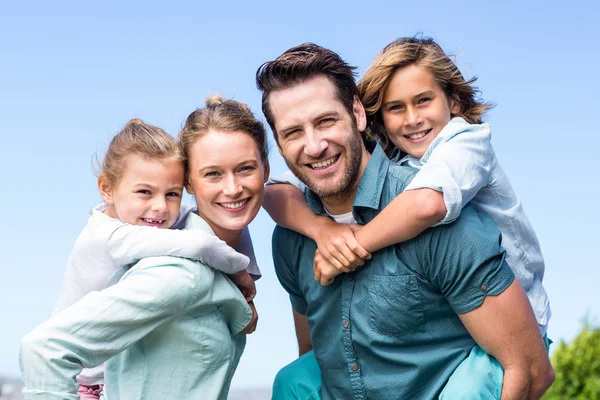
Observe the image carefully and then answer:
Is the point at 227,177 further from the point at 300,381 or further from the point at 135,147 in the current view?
the point at 300,381

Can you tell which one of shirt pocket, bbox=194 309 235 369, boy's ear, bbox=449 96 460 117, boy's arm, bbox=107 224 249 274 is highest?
boy's ear, bbox=449 96 460 117

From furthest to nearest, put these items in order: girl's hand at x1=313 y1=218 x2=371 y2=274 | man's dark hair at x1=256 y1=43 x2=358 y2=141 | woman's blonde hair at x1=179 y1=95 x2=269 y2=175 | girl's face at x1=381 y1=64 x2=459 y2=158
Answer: girl's face at x1=381 y1=64 x2=459 y2=158, man's dark hair at x1=256 y1=43 x2=358 y2=141, woman's blonde hair at x1=179 y1=95 x2=269 y2=175, girl's hand at x1=313 y1=218 x2=371 y2=274

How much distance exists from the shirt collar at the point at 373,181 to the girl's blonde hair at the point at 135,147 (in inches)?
33.3

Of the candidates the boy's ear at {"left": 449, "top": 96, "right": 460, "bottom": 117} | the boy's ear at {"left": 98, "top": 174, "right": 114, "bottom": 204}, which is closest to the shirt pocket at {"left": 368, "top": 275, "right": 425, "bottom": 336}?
the boy's ear at {"left": 449, "top": 96, "right": 460, "bottom": 117}

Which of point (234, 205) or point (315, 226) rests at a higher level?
point (234, 205)

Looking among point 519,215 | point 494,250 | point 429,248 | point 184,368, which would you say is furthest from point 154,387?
point 519,215

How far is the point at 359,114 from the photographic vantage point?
12.9 ft

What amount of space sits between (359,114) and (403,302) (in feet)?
3.21

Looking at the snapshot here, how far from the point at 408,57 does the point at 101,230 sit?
1753 mm

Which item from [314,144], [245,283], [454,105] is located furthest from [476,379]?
[454,105]

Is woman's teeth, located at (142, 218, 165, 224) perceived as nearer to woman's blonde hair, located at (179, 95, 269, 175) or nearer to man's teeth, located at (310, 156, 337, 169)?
woman's blonde hair, located at (179, 95, 269, 175)

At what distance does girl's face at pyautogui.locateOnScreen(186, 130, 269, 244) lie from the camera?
11.7ft

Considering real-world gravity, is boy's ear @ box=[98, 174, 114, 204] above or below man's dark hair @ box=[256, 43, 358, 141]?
below

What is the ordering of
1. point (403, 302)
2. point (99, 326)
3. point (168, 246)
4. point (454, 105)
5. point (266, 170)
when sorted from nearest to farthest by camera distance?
point (99, 326), point (168, 246), point (403, 302), point (266, 170), point (454, 105)
